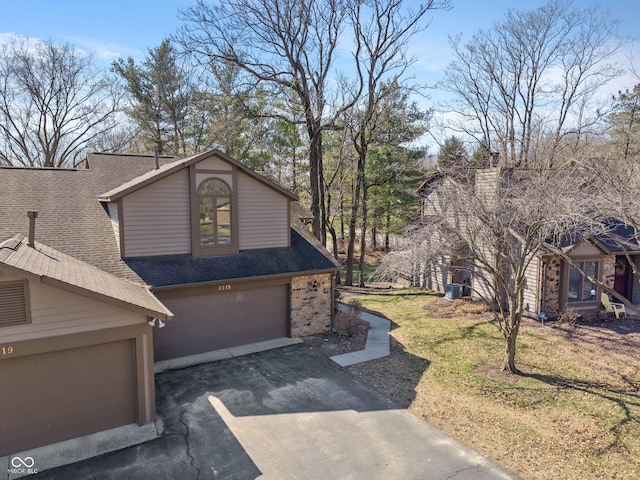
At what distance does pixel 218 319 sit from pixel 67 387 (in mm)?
4887

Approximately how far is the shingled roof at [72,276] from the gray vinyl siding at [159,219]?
5.91ft

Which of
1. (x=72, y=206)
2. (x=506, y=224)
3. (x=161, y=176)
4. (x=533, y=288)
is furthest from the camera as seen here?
(x=533, y=288)

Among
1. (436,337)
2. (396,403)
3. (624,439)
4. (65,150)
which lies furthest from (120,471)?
(65,150)

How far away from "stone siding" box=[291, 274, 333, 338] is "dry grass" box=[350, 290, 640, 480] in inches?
103

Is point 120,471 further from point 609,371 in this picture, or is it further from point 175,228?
point 609,371

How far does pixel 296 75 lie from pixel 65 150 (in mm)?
19528

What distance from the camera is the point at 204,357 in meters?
11.7

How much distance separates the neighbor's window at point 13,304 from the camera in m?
7.01

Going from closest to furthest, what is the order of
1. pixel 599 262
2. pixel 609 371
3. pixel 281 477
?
pixel 281 477 → pixel 609 371 → pixel 599 262

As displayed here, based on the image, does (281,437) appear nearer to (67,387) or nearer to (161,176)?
(67,387)

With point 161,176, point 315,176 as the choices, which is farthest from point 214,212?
point 315,176

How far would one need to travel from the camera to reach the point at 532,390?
32.9ft

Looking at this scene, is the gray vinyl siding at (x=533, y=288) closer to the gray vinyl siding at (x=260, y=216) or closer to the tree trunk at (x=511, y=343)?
the tree trunk at (x=511, y=343)

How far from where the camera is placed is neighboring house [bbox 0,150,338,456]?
290 inches
